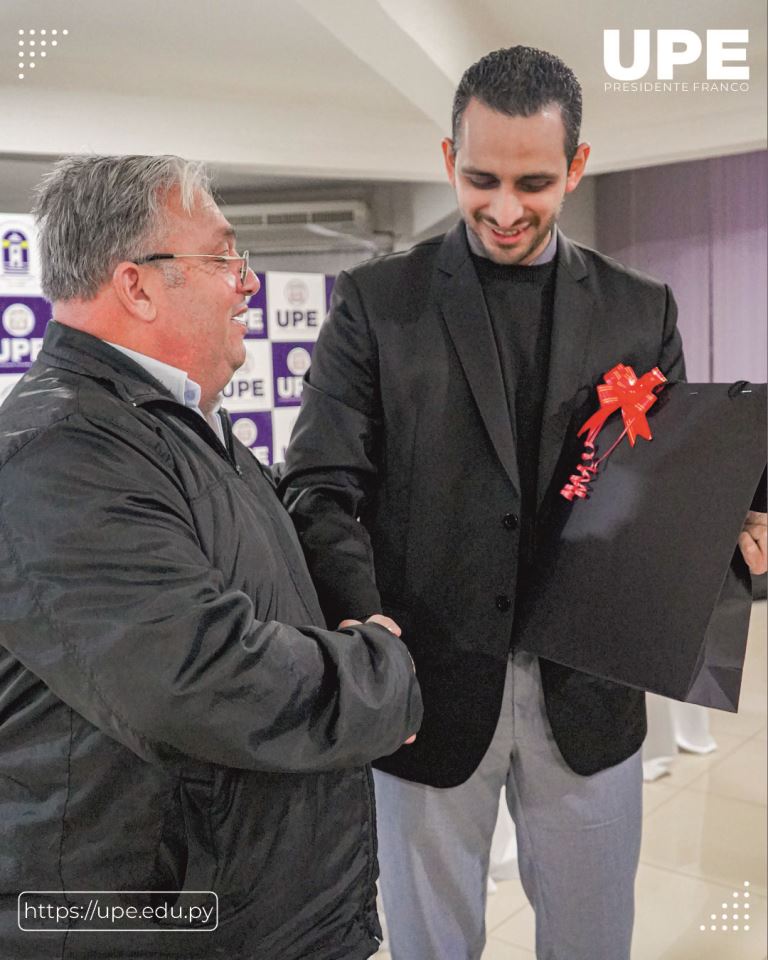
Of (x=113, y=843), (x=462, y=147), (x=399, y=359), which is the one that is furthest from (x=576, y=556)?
(x=113, y=843)

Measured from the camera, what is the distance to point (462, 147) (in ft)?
3.87

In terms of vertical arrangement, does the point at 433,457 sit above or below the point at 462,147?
below

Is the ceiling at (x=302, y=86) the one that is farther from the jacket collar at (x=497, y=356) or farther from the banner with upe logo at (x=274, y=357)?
the jacket collar at (x=497, y=356)

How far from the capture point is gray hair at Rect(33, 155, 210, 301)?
1015mm

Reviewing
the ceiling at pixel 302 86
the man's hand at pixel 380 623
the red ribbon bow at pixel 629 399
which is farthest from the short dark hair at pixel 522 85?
the ceiling at pixel 302 86

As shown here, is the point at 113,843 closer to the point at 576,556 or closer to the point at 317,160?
the point at 576,556

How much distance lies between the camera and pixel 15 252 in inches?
144

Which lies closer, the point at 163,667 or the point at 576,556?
the point at 163,667

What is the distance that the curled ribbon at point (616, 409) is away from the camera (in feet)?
3.97

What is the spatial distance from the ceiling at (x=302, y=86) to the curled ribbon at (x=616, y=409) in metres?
1.01

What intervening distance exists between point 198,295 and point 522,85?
0.46m

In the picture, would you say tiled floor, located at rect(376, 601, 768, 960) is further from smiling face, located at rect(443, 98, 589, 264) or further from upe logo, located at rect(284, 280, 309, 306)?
upe logo, located at rect(284, 280, 309, 306)

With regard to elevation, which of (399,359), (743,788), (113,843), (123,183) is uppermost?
(123,183)

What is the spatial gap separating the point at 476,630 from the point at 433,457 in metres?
0.24
